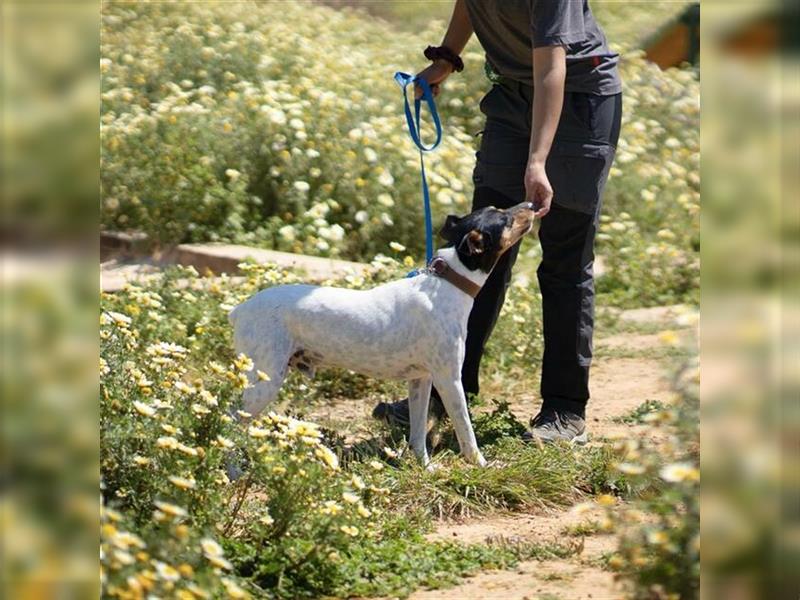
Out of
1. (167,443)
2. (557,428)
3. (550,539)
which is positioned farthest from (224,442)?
(557,428)

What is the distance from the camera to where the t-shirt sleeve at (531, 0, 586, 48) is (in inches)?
180

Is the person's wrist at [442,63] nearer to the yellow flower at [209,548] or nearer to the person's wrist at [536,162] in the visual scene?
the person's wrist at [536,162]

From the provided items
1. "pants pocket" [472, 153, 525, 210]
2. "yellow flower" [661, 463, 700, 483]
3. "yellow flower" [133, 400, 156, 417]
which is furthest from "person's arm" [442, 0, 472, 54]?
"yellow flower" [661, 463, 700, 483]

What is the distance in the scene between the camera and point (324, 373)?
6.03 meters

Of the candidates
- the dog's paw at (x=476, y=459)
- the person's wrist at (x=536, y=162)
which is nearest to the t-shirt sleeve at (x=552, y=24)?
the person's wrist at (x=536, y=162)

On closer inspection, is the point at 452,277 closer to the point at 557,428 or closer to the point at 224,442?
the point at 557,428

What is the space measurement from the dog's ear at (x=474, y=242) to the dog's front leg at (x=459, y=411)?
18.5 inches

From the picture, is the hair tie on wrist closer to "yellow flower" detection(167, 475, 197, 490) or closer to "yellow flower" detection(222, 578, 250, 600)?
"yellow flower" detection(167, 475, 197, 490)

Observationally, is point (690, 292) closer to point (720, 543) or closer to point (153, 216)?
point (153, 216)

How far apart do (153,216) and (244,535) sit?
183 inches

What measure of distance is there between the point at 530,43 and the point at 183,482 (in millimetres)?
2477

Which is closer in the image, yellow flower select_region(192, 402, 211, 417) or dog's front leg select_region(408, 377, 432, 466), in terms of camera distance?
yellow flower select_region(192, 402, 211, 417)

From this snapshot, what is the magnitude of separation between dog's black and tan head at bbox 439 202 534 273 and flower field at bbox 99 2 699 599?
0.72 meters

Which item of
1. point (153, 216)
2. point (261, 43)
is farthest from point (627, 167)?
point (153, 216)
